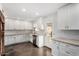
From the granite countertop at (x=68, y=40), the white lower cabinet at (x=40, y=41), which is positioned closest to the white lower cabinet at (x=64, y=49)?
the granite countertop at (x=68, y=40)

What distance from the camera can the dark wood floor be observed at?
4.77 feet

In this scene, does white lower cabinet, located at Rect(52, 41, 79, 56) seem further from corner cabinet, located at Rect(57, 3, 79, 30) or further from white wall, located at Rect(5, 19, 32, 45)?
white wall, located at Rect(5, 19, 32, 45)

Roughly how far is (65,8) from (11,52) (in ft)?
3.90

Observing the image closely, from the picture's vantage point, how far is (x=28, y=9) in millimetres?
1457

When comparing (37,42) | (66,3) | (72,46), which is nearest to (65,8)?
(66,3)

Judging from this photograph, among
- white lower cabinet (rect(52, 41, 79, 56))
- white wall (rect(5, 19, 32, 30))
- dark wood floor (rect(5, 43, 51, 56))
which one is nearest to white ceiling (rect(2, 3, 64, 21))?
white wall (rect(5, 19, 32, 30))

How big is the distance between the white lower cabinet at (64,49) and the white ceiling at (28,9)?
59cm

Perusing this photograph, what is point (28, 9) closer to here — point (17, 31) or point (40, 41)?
point (17, 31)

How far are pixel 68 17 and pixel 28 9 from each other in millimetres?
708

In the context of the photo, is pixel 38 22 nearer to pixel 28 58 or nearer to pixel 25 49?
pixel 25 49

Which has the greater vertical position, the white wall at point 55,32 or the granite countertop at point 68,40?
the white wall at point 55,32

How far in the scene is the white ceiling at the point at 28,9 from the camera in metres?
1.41

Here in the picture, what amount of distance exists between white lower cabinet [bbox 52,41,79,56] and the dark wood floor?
0.43ft

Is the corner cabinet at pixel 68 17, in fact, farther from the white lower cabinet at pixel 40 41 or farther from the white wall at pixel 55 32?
the white lower cabinet at pixel 40 41
